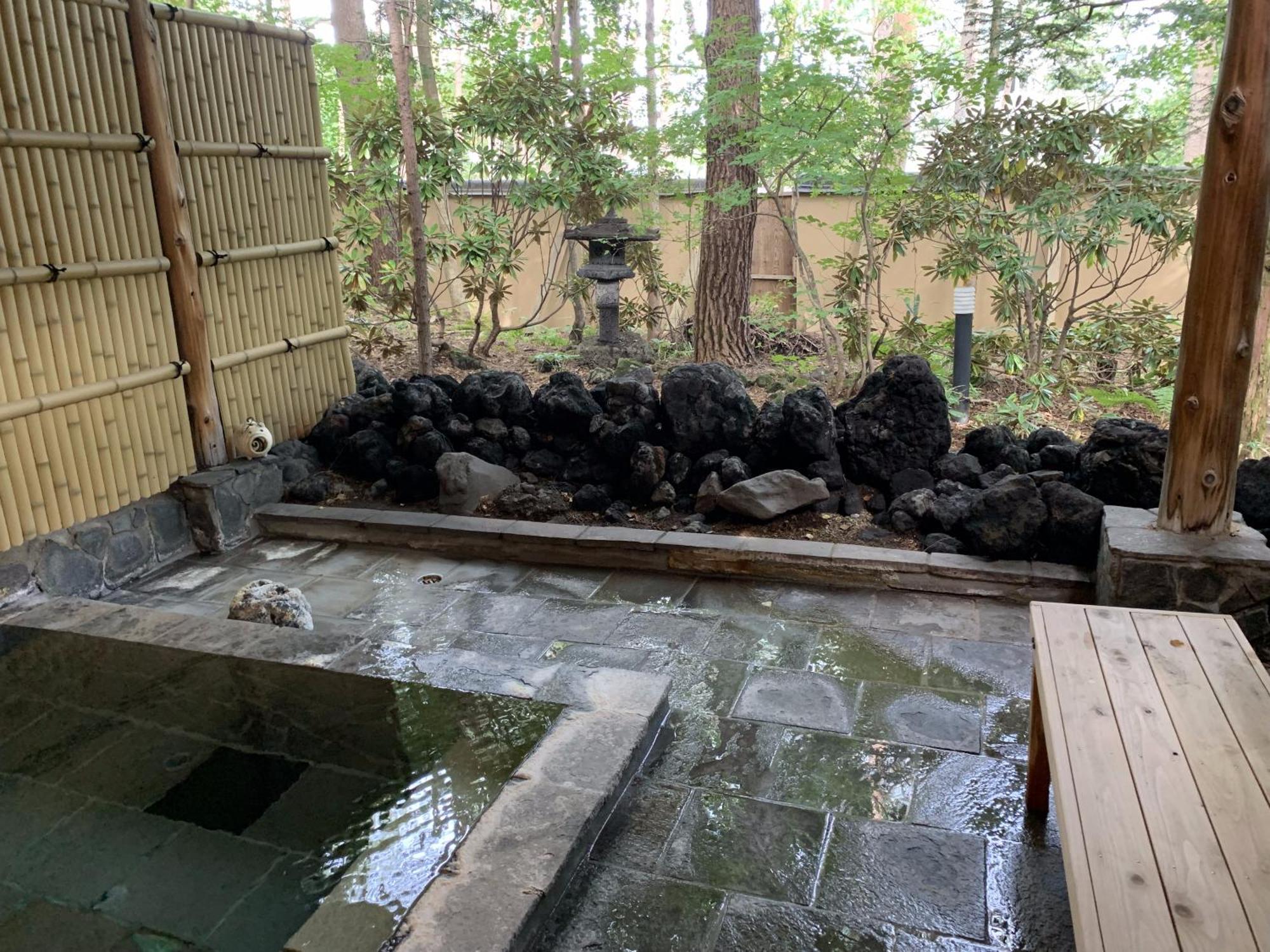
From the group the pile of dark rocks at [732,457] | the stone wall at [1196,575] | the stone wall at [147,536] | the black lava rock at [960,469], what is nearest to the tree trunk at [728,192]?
the pile of dark rocks at [732,457]

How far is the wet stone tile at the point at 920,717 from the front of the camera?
3066mm

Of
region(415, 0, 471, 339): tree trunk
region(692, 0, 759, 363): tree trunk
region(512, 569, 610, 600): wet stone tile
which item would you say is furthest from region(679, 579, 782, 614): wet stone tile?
region(415, 0, 471, 339): tree trunk

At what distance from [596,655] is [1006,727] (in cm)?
152

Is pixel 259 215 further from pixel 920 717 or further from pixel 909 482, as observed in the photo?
pixel 920 717

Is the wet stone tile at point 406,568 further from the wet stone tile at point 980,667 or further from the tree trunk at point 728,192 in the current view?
the tree trunk at point 728,192

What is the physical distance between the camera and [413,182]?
718cm

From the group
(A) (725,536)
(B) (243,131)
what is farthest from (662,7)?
(A) (725,536)

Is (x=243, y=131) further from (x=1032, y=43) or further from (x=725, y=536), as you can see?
(x=1032, y=43)

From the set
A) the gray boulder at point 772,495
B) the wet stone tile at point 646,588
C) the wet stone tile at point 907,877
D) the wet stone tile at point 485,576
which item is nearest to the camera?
the wet stone tile at point 907,877

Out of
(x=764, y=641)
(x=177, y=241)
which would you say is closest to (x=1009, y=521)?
(x=764, y=641)

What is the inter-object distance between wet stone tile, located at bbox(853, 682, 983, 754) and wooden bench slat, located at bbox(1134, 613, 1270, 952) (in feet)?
2.44

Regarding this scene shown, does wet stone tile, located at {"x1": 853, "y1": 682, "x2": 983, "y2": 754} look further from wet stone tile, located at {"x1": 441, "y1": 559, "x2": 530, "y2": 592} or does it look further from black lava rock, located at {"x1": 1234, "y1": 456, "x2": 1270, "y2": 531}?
wet stone tile, located at {"x1": 441, "y1": 559, "x2": 530, "y2": 592}

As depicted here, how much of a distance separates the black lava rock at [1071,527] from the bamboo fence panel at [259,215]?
14.2 ft

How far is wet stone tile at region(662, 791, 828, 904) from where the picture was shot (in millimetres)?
2412
